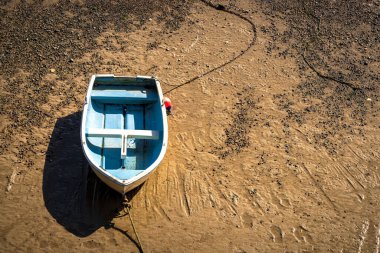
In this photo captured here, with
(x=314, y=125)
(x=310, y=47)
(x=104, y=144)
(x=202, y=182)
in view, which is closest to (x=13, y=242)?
(x=104, y=144)

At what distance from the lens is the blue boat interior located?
25.5ft

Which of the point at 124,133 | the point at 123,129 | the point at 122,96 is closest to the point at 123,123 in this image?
the point at 123,129

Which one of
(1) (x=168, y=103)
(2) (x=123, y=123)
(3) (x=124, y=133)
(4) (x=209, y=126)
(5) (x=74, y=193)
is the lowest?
(5) (x=74, y=193)

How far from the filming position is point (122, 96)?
28.9 feet

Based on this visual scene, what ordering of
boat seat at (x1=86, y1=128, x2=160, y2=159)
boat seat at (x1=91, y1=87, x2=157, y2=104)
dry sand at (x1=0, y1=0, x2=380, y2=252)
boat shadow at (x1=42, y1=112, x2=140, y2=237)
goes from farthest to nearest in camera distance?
boat seat at (x1=91, y1=87, x2=157, y2=104) → boat seat at (x1=86, y1=128, x2=160, y2=159) → dry sand at (x1=0, y1=0, x2=380, y2=252) → boat shadow at (x1=42, y1=112, x2=140, y2=237)

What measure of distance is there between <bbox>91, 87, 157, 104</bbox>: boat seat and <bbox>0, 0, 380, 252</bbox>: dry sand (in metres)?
0.93

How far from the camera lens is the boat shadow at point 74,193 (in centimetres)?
759

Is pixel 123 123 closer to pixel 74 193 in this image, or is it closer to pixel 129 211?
pixel 74 193

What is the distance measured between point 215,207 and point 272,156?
1.87 meters

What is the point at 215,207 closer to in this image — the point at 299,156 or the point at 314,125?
the point at 299,156

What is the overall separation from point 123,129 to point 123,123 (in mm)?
325

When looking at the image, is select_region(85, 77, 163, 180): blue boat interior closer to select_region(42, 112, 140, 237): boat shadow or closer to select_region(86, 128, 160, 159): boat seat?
select_region(86, 128, 160, 159): boat seat

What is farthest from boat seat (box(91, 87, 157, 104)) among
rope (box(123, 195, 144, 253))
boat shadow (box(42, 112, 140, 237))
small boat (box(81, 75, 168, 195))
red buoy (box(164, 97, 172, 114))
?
rope (box(123, 195, 144, 253))

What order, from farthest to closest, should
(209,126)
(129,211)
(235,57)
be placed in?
(235,57), (209,126), (129,211)
